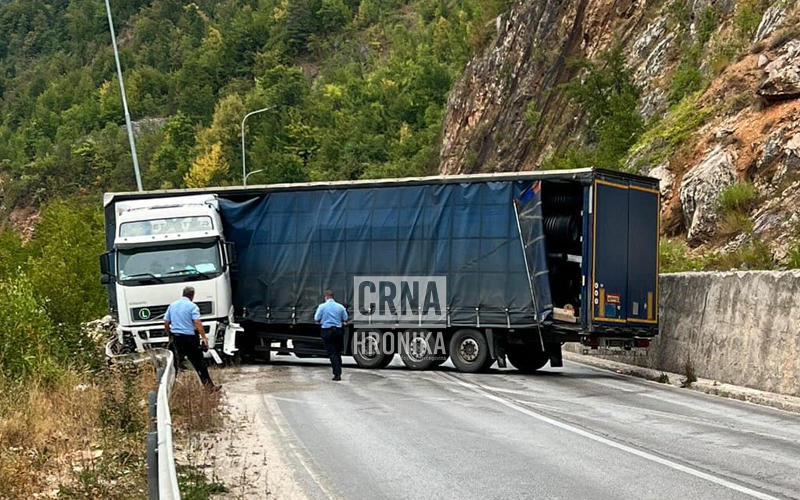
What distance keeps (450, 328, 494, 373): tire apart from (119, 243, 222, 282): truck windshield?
5.38 meters

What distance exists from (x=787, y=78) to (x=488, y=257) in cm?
1034

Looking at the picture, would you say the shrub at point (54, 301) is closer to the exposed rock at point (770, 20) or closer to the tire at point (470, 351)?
the tire at point (470, 351)

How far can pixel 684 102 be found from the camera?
33.6 meters

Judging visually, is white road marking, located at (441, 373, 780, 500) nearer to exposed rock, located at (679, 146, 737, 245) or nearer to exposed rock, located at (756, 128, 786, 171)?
exposed rock, located at (679, 146, 737, 245)

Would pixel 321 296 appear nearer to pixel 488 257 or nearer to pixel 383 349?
pixel 383 349

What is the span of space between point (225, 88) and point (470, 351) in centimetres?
12373

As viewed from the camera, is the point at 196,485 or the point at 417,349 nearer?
the point at 196,485

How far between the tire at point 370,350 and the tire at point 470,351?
1.66 meters

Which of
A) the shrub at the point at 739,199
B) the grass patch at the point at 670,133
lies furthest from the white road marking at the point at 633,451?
the grass patch at the point at 670,133

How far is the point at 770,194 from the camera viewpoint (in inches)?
1048

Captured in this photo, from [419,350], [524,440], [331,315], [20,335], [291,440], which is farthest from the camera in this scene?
[419,350]

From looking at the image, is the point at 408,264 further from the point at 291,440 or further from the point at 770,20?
the point at 770,20

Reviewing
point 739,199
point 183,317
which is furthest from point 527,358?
point 183,317

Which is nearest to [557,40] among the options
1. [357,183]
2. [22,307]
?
[357,183]
